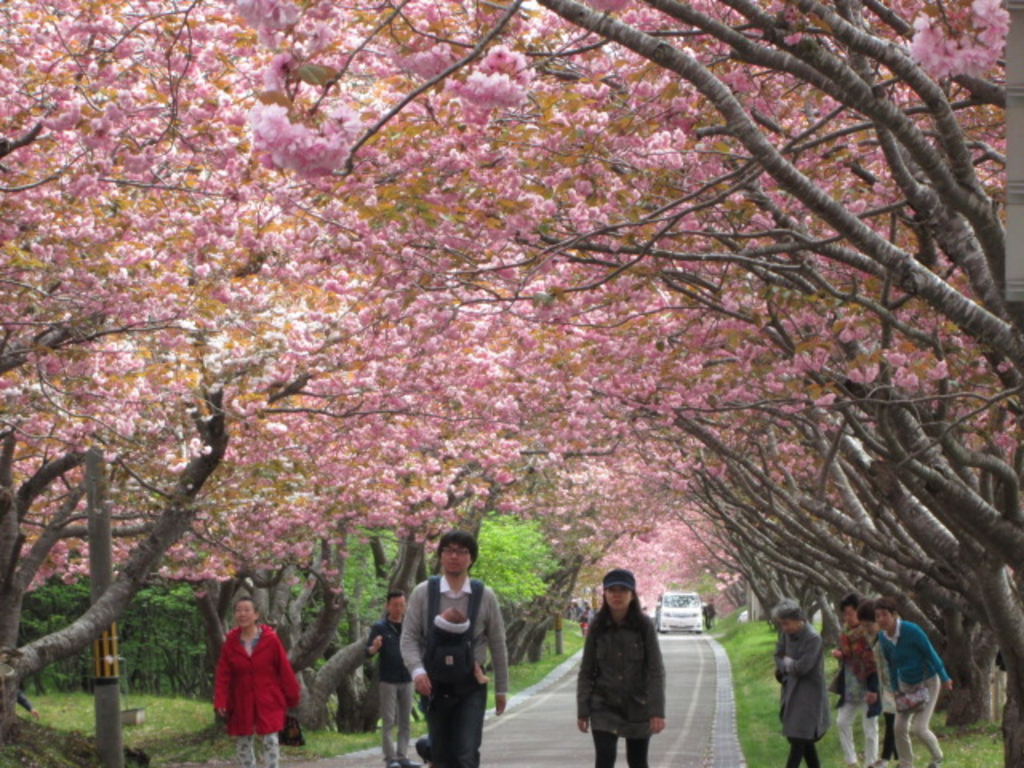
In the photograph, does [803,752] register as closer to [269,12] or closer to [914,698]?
[914,698]

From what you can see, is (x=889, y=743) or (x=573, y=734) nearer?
(x=889, y=743)

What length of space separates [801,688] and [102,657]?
663 cm

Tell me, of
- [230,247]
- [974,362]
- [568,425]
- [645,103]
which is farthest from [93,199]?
[568,425]

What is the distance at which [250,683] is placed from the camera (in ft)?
39.8

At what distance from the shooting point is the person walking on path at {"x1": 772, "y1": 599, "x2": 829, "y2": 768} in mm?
12523

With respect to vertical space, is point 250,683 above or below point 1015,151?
below

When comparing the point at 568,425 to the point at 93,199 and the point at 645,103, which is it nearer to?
the point at 93,199

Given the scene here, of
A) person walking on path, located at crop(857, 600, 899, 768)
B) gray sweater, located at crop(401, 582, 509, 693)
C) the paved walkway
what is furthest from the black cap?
the paved walkway

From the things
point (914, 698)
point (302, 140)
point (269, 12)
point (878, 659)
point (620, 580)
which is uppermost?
point (269, 12)

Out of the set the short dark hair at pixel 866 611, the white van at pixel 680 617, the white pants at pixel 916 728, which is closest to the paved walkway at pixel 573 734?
the short dark hair at pixel 866 611

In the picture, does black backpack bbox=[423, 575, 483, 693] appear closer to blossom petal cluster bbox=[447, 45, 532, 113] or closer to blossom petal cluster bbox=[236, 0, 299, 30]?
blossom petal cluster bbox=[447, 45, 532, 113]

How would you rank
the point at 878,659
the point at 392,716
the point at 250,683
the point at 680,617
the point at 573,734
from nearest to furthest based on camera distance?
the point at 250,683 → the point at 878,659 → the point at 392,716 → the point at 573,734 → the point at 680,617

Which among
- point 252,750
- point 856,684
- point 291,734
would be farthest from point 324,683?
point 252,750

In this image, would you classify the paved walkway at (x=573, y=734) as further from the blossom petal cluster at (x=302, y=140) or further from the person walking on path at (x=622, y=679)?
the blossom petal cluster at (x=302, y=140)
